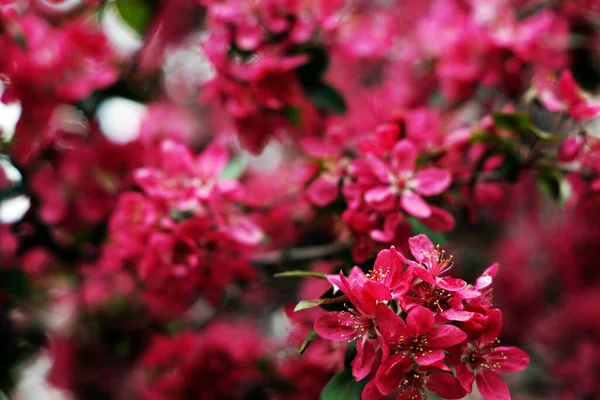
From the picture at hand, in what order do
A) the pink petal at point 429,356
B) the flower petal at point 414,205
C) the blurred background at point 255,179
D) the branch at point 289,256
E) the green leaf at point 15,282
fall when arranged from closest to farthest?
1. the pink petal at point 429,356
2. the flower petal at point 414,205
3. the blurred background at point 255,179
4. the branch at point 289,256
5. the green leaf at point 15,282

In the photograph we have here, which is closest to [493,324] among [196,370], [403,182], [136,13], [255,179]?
[403,182]

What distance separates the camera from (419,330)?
0.66m

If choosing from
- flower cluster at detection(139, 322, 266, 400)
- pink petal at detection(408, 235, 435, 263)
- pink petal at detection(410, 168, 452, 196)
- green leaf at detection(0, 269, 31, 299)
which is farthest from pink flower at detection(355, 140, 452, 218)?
green leaf at detection(0, 269, 31, 299)

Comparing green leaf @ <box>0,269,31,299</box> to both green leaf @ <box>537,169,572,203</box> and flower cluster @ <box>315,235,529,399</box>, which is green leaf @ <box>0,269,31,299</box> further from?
green leaf @ <box>537,169,572,203</box>

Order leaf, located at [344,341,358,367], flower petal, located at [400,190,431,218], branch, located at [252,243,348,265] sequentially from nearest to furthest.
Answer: leaf, located at [344,341,358,367] < flower petal, located at [400,190,431,218] < branch, located at [252,243,348,265]

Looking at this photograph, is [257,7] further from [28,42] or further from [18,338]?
[18,338]

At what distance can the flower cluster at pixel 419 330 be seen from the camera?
659mm

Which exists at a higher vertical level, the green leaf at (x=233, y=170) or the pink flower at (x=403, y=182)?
the pink flower at (x=403, y=182)

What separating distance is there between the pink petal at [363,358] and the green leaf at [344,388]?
0.02 meters

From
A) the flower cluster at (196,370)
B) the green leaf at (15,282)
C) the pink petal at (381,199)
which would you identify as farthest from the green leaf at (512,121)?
the green leaf at (15,282)

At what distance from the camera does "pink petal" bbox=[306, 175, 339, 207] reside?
0.97 meters

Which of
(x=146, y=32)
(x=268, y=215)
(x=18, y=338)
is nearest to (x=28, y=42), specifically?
(x=146, y=32)

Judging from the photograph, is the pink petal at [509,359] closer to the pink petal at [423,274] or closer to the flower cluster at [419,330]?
the flower cluster at [419,330]

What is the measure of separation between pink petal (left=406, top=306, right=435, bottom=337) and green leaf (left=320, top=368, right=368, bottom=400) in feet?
0.37
